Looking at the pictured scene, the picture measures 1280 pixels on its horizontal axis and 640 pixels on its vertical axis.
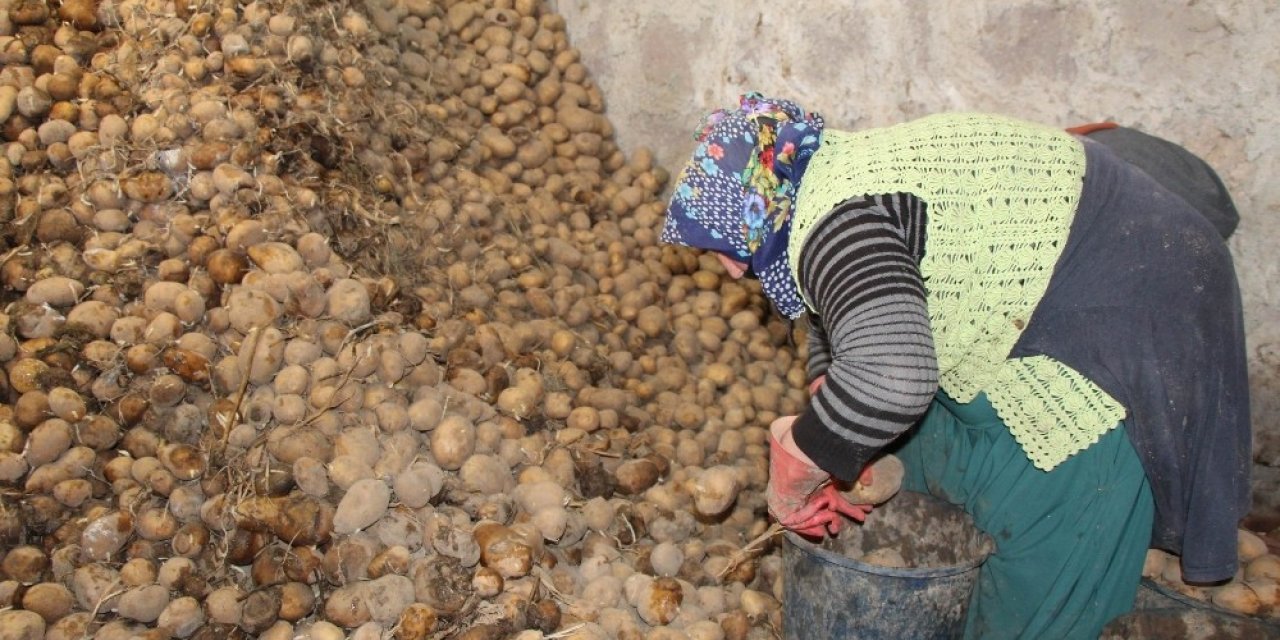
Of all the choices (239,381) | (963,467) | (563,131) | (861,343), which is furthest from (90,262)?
(963,467)

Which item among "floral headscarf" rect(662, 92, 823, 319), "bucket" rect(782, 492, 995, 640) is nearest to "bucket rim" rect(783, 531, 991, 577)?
"bucket" rect(782, 492, 995, 640)

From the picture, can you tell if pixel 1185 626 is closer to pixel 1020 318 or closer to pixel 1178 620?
pixel 1178 620

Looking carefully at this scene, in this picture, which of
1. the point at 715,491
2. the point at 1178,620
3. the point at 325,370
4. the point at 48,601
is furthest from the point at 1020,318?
the point at 48,601

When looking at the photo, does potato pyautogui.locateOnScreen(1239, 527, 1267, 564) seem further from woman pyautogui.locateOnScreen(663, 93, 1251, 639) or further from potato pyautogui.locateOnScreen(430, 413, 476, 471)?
potato pyautogui.locateOnScreen(430, 413, 476, 471)

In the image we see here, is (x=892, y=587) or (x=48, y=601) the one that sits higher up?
(x=892, y=587)

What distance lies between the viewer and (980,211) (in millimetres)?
1819

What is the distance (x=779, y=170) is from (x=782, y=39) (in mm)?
1732

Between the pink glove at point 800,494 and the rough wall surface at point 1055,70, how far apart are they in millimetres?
1388

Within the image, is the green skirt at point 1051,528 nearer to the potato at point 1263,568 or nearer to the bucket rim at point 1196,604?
the bucket rim at point 1196,604

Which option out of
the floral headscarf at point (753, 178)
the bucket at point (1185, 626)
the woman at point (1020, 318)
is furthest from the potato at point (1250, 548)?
the floral headscarf at point (753, 178)

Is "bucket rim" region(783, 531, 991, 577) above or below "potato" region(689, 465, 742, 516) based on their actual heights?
above

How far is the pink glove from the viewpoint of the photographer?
1948 millimetres

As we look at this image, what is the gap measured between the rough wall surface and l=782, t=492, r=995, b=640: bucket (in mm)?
1146

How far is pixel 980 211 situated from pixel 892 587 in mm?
794
